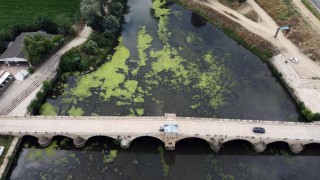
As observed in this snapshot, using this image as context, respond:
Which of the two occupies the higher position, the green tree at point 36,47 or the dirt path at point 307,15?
the dirt path at point 307,15

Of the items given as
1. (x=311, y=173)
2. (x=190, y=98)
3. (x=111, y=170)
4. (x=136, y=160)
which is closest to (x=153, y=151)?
(x=136, y=160)

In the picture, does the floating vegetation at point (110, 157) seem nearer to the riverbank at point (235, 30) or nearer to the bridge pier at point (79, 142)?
the bridge pier at point (79, 142)

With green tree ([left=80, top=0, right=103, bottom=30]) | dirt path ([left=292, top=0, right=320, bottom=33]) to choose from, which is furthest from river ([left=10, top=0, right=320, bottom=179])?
dirt path ([left=292, top=0, right=320, bottom=33])

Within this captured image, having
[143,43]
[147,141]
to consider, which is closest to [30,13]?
[143,43]

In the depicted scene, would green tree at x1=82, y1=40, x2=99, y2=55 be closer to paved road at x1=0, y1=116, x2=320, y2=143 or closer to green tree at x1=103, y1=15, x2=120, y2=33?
green tree at x1=103, y1=15, x2=120, y2=33

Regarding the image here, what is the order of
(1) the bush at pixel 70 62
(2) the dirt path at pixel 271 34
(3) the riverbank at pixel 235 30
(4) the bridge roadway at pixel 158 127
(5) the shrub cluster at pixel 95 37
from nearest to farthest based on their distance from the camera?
(4) the bridge roadway at pixel 158 127, (2) the dirt path at pixel 271 34, (1) the bush at pixel 70 62, (5) the shrub cluster at pixel 95 37, (3) the riverbank at pixel 235 30

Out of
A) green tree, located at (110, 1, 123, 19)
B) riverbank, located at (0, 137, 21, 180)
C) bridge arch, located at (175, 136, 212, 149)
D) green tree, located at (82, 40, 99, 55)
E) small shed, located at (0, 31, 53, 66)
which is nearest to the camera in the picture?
riverbank, located at (0, 137, 21, 180)

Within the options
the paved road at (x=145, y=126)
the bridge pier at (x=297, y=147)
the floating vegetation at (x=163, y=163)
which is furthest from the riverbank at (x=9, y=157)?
the bridge pier at (x=297, y=147)
